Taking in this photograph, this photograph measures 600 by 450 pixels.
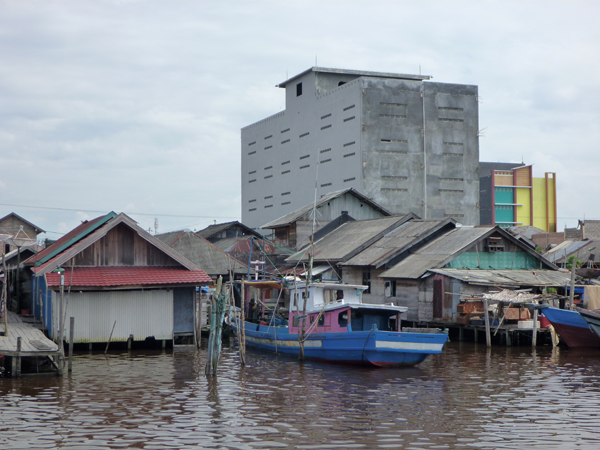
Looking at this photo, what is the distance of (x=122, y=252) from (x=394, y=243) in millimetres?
18573

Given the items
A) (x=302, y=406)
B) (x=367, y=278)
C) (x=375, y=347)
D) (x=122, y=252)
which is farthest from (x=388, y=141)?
(x=302, y=406)

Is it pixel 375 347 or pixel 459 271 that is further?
pixel 459 271

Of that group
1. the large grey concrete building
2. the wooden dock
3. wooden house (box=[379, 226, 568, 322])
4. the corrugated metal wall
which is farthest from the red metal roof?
the large grey concrete building

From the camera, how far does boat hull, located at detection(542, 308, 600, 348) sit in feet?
108

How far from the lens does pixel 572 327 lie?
109 feet

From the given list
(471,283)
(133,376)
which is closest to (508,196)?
(471,283)

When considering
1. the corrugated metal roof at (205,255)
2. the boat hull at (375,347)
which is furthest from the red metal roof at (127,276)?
the corrugated metal roof at (205,255)

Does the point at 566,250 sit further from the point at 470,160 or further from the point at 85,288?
the point at 85,288

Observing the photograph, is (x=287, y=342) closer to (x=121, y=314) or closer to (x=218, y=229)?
(x=121, y=314)

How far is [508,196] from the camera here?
96500 mm

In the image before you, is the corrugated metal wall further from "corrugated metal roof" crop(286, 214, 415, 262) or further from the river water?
"corrugated metal roof" crop(286, 214, 415, 262)

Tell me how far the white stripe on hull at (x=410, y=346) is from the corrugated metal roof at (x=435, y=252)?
1143cm

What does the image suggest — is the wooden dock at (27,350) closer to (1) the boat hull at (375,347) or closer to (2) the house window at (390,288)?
(1) the boat hull at (375,347)

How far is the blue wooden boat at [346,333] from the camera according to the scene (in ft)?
86.7
